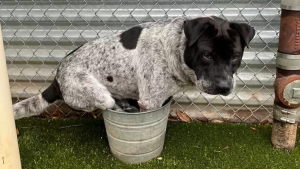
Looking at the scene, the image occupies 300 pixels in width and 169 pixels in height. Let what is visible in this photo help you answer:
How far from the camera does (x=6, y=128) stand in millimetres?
2684

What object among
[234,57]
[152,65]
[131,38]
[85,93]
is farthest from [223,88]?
[85,93]

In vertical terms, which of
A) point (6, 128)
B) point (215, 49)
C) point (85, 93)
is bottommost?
point (85, 93)

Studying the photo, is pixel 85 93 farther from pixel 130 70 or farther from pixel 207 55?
pixel 207 55

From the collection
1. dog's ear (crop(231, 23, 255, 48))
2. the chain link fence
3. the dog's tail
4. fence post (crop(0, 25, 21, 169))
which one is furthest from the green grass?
dog's ear (crop(231, 23, 255, 48))

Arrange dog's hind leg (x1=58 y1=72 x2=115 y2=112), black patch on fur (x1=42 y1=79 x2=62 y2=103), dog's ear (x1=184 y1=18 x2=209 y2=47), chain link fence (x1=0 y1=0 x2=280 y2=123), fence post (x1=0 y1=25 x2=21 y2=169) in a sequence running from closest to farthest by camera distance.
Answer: fence post (x1=0 y1=25 x2=21 y2=169)
dog's ear (x1=184 y1=18 x2=209 y2=47)
dog's hind leg (x1=58 y1=72 x2=115 y2=112)
black patch on fur (x1=42 y1=79 x2=62 y2=103)
chain link fence (x1=0 y1=0 x2=280 y2=123)

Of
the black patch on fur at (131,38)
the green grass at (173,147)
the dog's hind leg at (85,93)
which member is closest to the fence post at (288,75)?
the green grass at (173,147)

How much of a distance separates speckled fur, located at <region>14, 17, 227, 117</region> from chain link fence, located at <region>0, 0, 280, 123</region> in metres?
0.60

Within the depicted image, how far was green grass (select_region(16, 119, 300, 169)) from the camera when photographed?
356 centimetres

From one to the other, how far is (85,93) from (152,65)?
27.8 inches

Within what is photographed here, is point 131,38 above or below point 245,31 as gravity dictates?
below

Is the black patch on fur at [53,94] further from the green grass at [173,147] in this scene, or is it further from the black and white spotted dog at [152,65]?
the green grass at [173,147]

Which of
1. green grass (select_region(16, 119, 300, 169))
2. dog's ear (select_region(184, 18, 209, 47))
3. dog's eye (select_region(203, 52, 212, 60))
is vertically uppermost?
dog's ear (select_region(184, 18, 209, 47))

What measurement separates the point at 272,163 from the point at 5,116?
2.45 m

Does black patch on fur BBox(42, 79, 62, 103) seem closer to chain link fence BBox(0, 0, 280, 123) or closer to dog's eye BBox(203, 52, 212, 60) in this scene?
chain link fence BBox(0, 0, 280, 123)
